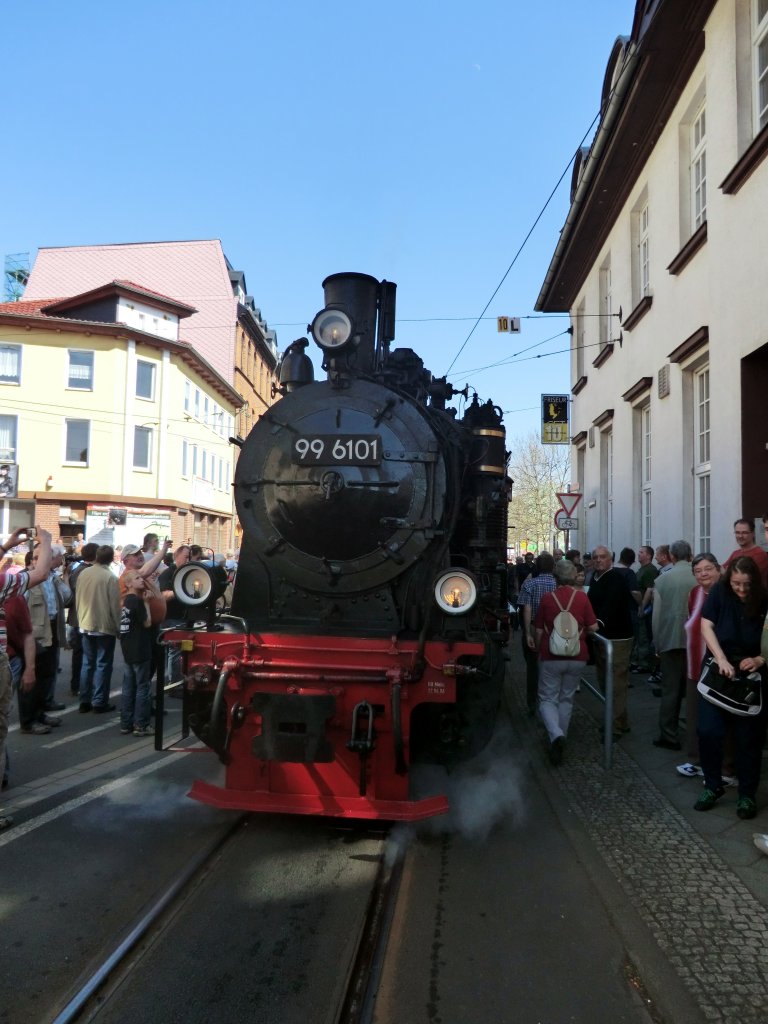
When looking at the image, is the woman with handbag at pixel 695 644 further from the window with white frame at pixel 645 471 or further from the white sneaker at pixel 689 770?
the window with white frame at pixel 645 471

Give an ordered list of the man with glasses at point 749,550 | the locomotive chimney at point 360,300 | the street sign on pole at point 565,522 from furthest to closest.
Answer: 1. the street sign on pole at point 565,522
2. the locomotive chimney at point 360,300
3. the man with glasses at point 749,550

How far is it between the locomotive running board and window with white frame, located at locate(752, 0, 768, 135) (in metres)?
6.79

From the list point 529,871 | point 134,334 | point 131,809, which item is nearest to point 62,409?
point 134,334

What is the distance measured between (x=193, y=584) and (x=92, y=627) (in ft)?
11.2

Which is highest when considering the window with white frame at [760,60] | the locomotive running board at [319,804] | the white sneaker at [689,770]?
the window with white frame at [760,60]

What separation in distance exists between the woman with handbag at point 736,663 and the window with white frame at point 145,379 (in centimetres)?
2473

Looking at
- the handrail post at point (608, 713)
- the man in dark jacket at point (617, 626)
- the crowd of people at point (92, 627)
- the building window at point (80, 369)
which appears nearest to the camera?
the crowd of people at point (92, 627)

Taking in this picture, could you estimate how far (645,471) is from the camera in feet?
38.2

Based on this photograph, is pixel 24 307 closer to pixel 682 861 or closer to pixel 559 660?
pixel 559 660

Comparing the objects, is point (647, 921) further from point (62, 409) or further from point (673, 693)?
point (62, 409)

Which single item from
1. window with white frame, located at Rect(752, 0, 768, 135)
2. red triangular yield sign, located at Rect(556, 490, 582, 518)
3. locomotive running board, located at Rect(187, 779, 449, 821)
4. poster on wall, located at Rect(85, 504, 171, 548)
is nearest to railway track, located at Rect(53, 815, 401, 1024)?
locomotive running board, located at Rect(187, 779, 449, 821)

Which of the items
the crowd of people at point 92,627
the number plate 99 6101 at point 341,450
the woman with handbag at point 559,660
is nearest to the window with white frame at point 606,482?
the woman with handbag at point 559,660

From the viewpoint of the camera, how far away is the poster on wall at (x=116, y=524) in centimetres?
2458

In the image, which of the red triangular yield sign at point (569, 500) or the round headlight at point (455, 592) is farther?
the red triangular yield sign at point (569, 500)
